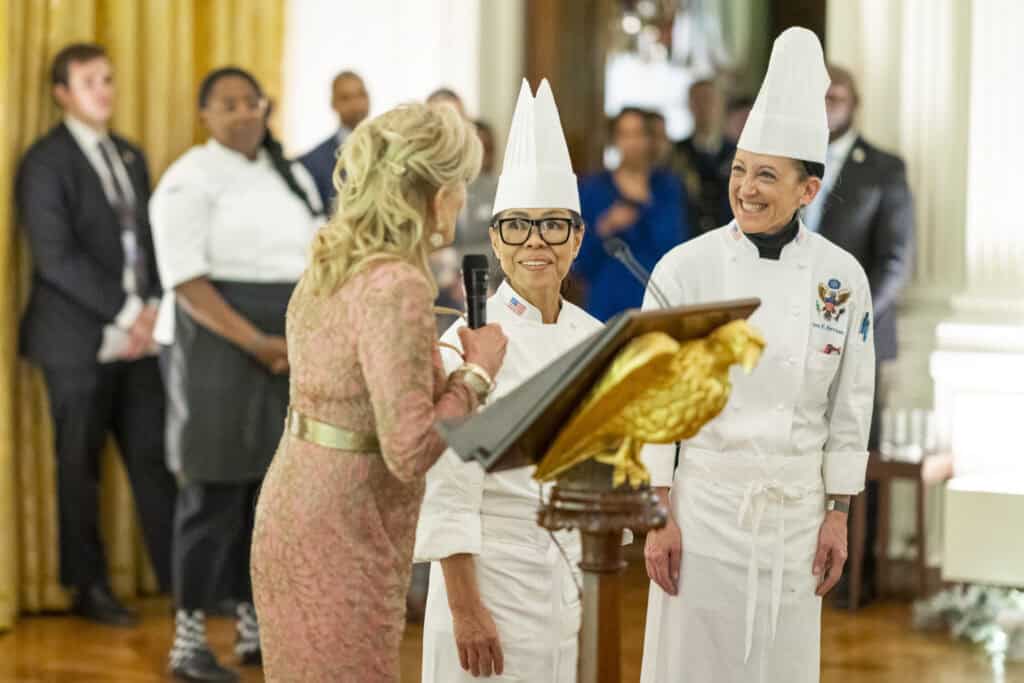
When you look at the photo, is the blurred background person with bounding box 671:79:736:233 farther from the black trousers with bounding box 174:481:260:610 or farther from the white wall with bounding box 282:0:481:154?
the black trousers with bounding box 174:481:260:610

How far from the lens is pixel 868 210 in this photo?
18.1ft

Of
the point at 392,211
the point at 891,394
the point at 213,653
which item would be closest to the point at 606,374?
the point at 392,211

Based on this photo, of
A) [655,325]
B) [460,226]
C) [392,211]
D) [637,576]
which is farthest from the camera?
[637,576]

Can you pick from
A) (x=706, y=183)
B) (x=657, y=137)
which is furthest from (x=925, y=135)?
(x=706, y=183)

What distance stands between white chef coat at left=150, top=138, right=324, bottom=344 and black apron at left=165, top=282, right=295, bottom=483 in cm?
6

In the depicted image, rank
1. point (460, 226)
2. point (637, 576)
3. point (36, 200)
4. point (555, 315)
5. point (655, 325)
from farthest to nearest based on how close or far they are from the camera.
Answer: point (637, 576) → point (460, 226) → point (36, 200) → point (555, 315) → point (655, 325)

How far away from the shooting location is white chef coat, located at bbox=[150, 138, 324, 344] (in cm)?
457

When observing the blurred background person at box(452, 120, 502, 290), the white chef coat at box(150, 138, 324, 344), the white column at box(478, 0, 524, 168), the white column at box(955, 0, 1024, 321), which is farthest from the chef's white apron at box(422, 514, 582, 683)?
the white column at box(478, 0, 524, 168)

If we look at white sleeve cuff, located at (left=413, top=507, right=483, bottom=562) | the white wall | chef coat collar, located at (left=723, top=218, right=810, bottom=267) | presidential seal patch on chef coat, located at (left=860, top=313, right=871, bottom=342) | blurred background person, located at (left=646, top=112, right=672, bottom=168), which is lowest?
white sleeve cuff, located at (left=413, top=507, right=483, bottom=562)

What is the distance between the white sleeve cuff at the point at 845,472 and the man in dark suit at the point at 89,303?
3.00 m

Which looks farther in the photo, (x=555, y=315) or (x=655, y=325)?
(x=555, y=315)

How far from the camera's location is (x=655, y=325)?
75.4 inches

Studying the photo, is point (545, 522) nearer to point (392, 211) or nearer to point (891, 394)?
point (392, 211)

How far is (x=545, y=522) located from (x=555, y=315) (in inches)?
28.0
